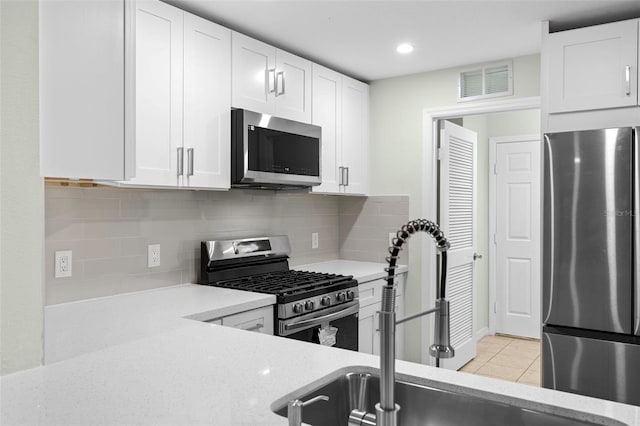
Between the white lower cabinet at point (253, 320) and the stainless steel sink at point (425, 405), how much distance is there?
1083 millimetres

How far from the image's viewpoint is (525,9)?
107 inches

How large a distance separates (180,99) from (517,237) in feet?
12.5

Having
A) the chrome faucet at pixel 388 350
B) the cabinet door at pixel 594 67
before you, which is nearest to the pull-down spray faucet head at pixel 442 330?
the chrome faucet at pixel 388 350

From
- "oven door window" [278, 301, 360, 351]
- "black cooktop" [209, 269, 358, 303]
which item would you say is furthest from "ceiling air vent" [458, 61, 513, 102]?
"oven door window" [278, 301, 360, 351]

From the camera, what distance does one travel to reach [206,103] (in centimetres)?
271

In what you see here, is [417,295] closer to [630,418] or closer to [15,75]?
[630,418]

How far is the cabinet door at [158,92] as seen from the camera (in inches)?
93.0

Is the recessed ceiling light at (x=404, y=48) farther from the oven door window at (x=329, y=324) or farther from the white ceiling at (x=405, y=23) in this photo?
the oven door window at (x=329, y=324)

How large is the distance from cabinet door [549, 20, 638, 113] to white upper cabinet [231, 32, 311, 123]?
1.51m

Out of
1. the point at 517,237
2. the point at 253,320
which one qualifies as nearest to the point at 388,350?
the point at 253,320

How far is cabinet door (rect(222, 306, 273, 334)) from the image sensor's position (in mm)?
2395

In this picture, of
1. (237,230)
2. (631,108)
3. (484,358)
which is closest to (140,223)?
(237,230)

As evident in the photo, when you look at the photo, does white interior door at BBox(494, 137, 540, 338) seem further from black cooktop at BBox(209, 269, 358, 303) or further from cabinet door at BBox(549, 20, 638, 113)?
black cooktop at BBox(209, 269, 358, 303)

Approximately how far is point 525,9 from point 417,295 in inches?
85.0
